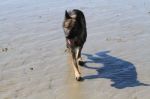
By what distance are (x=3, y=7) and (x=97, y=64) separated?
25.2ft

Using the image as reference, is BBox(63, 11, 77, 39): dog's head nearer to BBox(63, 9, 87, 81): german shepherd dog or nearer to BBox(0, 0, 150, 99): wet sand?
BBox(63, 9, 87, 81): german shepherd dog

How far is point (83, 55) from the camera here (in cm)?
976

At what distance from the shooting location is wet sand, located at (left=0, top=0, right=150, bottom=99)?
765cm

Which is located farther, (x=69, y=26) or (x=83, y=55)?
(x=83, y=55)

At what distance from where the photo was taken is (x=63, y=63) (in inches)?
362

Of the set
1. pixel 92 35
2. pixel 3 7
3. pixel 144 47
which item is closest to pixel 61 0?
pixel 3 7

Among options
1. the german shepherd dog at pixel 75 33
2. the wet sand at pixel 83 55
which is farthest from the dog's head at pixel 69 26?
the wet sand at pixel 83 55

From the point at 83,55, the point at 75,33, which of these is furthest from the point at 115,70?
the point at 83,55

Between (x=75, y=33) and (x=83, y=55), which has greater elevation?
(x=75, y=33)

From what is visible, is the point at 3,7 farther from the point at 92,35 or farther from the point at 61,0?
the point at 92,35

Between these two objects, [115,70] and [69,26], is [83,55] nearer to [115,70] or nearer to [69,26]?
[115,70]

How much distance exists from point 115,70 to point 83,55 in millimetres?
1382

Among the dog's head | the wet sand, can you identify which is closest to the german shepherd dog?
the dog's head

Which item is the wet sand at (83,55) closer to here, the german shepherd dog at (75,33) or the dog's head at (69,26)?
the german shepherd dog at (75,33)
